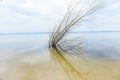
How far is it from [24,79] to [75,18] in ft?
12.6

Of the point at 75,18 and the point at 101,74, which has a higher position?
the point at 75,18

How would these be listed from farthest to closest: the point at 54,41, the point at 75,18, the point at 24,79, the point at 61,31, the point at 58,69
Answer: the point at 54,41
the point at 61,31
the point at 75,18
the point at 58,69
the point at 24,79

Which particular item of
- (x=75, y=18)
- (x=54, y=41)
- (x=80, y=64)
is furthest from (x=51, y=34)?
(x=80, y=64)

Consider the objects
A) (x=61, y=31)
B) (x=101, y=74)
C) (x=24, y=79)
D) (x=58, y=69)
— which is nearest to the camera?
(x=24, y=79)

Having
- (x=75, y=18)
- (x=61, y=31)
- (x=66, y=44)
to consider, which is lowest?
(x=66, y=44)

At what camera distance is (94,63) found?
16.0 ft

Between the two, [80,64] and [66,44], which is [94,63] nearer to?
[80,64]

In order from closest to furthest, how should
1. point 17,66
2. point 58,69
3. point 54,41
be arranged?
point 58,69
point 17,66
point 54,41

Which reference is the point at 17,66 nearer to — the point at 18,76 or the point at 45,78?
the point at 18,76

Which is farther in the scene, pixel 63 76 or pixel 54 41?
pixel 54 41

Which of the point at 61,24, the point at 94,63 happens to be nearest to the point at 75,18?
the point at 61,24

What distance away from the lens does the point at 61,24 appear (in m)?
7.30

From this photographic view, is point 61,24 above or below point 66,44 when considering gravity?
above

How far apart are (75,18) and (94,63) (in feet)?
8.20
